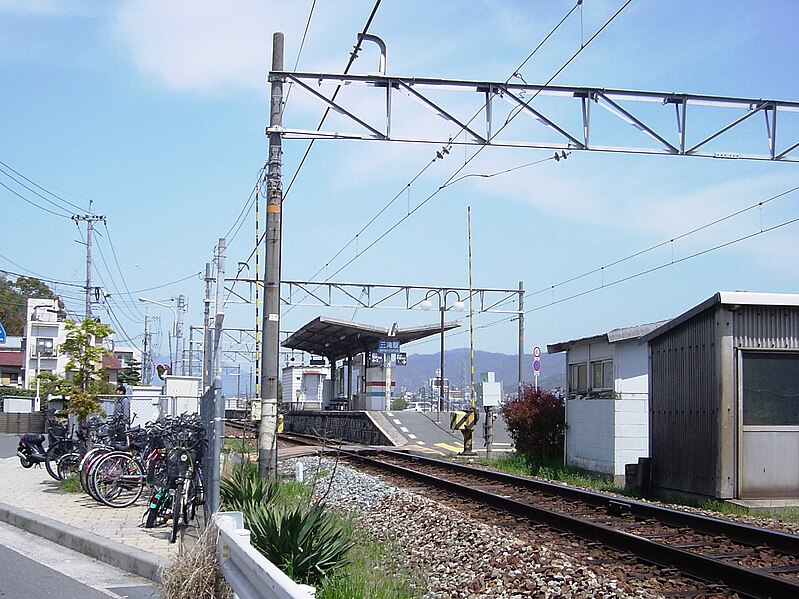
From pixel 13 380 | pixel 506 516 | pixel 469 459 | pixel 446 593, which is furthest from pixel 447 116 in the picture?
pixel 13 380

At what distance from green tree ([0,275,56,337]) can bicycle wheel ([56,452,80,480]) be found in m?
87.6

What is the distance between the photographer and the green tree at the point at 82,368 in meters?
15.7

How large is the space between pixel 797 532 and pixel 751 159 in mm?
6911

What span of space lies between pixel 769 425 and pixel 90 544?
31.7 feet

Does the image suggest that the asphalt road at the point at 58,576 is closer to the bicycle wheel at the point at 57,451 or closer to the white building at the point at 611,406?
the bicycle wheel at the point at 57,451

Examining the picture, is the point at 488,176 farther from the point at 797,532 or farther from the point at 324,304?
the point at 324,304

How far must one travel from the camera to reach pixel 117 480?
13008mm

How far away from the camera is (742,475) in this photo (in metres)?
13.3

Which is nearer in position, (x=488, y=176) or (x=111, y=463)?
(x=111, y=463)

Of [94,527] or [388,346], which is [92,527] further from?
[388,346]

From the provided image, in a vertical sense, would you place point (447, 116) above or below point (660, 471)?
above

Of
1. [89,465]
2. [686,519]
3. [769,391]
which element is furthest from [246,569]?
[769,391]

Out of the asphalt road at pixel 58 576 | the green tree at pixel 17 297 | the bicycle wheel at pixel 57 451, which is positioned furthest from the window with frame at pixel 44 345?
the asphalt road at pixel 58 576

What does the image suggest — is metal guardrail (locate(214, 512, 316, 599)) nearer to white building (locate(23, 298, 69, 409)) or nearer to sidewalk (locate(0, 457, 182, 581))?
sidewalk (locate(0, 457, 182, 581))
